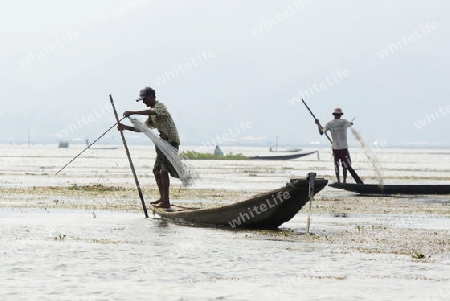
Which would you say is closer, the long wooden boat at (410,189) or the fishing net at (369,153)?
the fishing net at (369,153)

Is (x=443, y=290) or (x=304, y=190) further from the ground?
(x=304, y=190)

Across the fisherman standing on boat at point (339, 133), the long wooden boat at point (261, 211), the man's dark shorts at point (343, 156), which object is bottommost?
the long wooden boat at point (261, 211)

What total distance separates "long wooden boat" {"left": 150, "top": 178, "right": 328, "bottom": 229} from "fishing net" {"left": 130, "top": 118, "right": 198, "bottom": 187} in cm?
76

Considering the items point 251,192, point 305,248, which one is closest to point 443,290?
point 305,248

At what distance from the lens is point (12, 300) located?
8211mm

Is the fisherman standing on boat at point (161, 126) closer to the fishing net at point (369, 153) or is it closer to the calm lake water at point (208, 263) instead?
the calm lake water at point (208, 263)

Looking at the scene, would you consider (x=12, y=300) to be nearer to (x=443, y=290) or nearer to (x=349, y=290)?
(x=349, y=290)

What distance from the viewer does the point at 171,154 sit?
1527cm

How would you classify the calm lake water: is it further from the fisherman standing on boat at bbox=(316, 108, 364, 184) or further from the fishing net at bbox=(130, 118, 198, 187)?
the fisherman standing on boat at bbox=(316, 108, 364, 184)

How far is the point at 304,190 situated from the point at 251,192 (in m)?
12.1

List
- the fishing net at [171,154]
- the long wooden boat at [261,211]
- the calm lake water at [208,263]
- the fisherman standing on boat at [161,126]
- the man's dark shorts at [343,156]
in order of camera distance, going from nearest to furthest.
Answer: the calm lake water at [208,263], the long wooden boat at [261,211], the fishing net at [171,154], the fisherman standing on boat at [161,126], the man's dark shorts at [343,156]

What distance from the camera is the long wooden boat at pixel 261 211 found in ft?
43.5

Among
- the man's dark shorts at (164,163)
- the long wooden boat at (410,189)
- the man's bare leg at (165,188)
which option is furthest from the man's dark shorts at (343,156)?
the man's dark shorts at (164,163)

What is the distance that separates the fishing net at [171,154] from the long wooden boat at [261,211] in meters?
0.76
